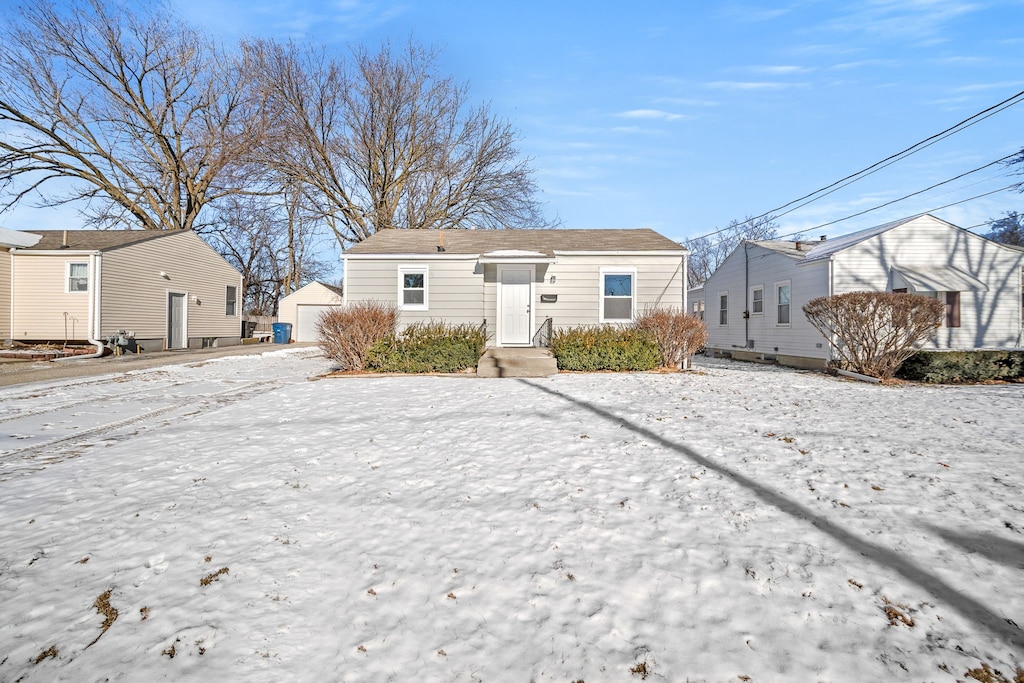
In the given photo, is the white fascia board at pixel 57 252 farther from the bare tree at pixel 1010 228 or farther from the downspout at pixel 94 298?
the bare tree at pixel 1010 228

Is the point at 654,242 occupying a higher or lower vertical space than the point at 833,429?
higher

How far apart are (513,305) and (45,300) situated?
52.0ft

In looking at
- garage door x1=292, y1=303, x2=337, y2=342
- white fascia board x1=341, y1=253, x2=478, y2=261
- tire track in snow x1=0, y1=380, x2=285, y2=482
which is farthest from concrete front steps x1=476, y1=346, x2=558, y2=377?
garage door x1=292, y1=303, x2=337, y2=342

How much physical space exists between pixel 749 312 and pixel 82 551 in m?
18.4

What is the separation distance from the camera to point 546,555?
2826 mm

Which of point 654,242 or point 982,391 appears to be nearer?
point 982,391

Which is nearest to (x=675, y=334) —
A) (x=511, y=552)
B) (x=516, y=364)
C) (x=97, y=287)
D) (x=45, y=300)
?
(x=516, y=364)

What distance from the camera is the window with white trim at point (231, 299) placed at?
24.2 metres

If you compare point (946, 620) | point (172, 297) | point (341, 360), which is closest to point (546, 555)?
point (946, 620)

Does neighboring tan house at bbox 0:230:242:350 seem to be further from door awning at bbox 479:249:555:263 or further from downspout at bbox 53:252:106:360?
door awning at bbox 479:249:555:263

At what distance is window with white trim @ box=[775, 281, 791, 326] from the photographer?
15570mm

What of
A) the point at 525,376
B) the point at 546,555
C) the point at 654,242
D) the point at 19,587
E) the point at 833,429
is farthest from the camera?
the point at 654,242

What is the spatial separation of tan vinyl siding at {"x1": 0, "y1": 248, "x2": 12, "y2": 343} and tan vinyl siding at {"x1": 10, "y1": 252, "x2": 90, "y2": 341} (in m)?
0.14

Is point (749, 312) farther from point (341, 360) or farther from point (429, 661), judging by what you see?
point (429, 661)
